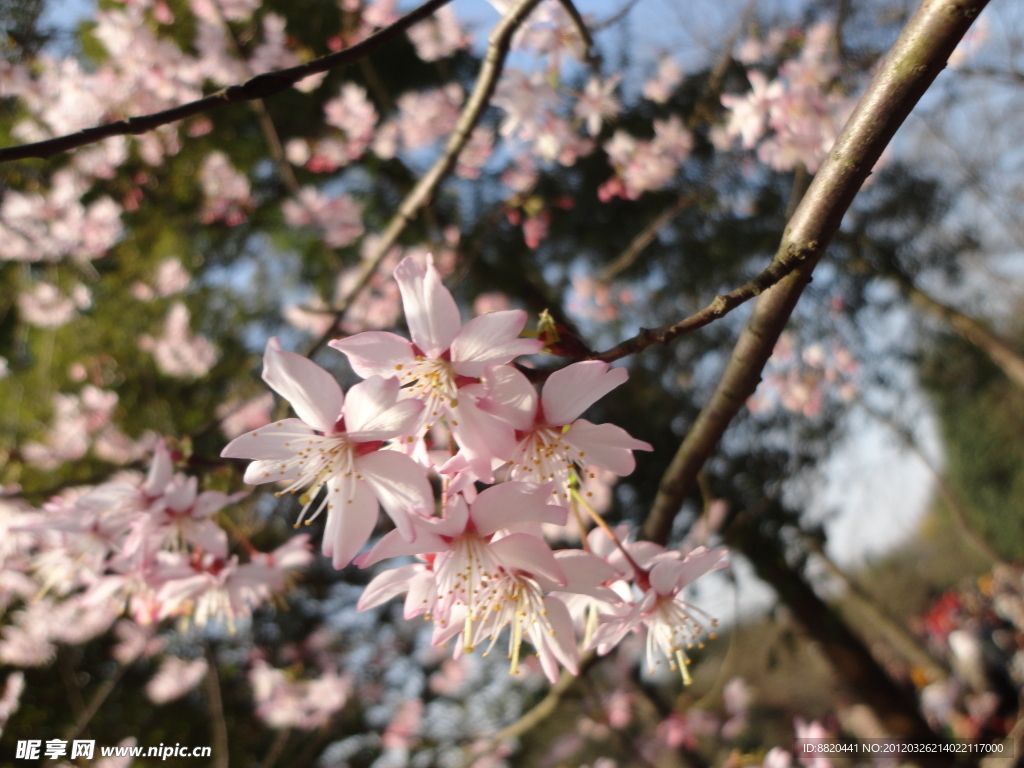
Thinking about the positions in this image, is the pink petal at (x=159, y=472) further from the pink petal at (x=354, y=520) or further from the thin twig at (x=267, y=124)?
the thin twig at (x=267, y=124)

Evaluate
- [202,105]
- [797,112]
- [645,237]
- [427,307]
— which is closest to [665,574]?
[427,307]

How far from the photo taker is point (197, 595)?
38.5 inches

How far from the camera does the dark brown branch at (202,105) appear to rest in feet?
1.71

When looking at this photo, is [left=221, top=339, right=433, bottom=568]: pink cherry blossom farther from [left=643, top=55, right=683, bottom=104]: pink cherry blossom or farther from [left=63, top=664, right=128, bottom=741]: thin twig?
[left=643, top=55, right=683, bottom=104]: pink cherry blossom

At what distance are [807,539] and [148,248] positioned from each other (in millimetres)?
4507

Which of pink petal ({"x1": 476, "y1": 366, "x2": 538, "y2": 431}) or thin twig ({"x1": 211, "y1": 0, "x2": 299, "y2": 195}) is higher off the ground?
thin twig ({"x1": 211, "y1": 0, "x2": 299, "y2": 195})

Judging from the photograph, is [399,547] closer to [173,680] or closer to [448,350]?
[448,350]

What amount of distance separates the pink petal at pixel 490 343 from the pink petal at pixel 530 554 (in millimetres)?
160

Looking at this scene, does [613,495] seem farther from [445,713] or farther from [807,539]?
[445,713]

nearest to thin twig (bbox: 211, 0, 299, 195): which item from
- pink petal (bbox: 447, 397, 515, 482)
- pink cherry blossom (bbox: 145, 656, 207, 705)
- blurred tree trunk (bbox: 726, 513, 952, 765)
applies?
pink petal (bbox: 447, 397, 515, 482)

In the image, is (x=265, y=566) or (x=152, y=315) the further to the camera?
(x=152, y=315)

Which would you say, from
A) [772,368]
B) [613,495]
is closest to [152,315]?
[613,495]

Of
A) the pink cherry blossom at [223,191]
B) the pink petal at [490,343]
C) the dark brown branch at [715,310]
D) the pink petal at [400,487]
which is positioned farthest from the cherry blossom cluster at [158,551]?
the pink cherry blossom at [223,191]

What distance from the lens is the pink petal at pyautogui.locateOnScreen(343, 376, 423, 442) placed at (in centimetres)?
51
